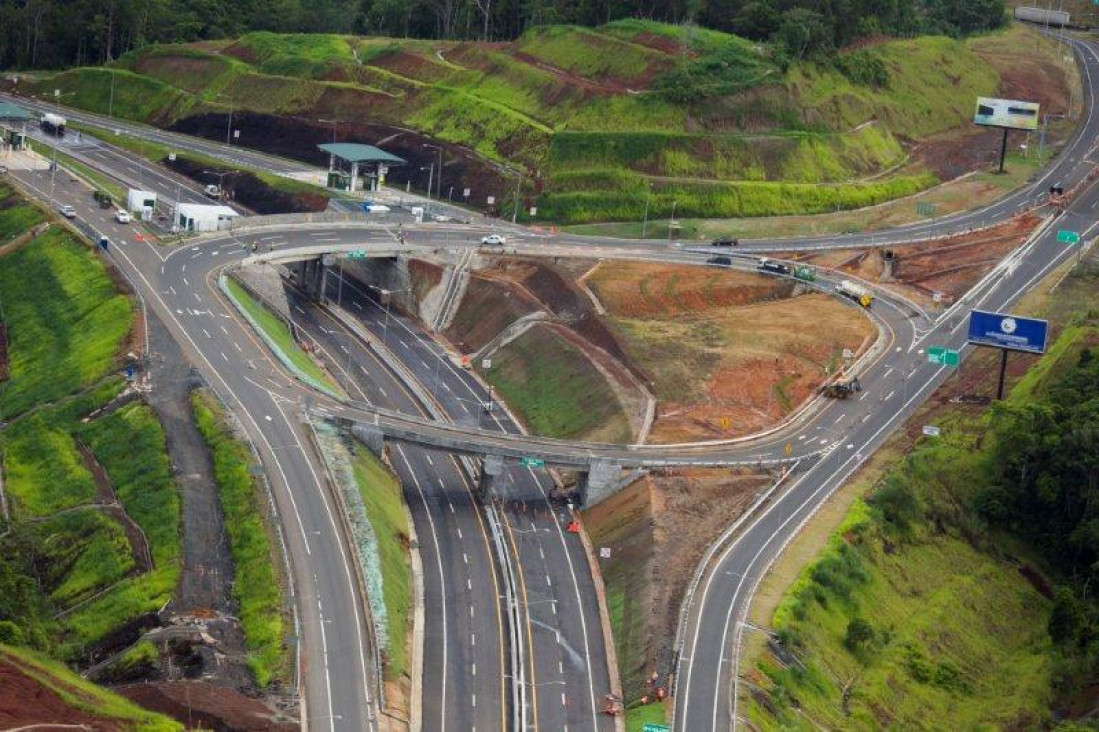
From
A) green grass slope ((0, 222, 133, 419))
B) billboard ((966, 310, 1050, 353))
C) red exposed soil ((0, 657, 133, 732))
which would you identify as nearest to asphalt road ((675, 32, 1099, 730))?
billboard ((966, 310, 1050, 353))

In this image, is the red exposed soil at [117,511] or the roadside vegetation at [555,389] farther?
the roadside vegetation at [555,389]

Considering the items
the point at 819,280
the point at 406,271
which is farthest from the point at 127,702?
the point at 819,280

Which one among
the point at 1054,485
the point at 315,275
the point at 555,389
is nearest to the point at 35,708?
the point at 555,389

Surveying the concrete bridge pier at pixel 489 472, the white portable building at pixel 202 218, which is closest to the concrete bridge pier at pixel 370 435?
the concrete bridge pier at pixel 489 472

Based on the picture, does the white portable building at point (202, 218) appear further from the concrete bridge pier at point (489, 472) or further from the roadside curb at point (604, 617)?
the roadside curb at point (604, 617)

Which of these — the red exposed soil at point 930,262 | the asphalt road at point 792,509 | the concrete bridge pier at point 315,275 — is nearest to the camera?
the asphalt road at point 792,509

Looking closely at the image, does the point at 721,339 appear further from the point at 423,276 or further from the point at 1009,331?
the point at 423,276

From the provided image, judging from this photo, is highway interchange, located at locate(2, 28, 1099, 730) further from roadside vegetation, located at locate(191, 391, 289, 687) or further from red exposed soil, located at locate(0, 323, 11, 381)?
red exposed soil, located at locate(0, 323, 11, 381)
